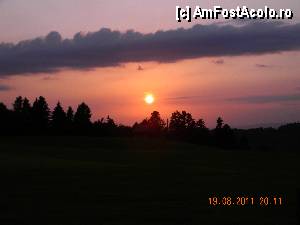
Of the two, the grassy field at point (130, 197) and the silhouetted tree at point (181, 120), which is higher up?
the silhouetted tree at point (181, 120)

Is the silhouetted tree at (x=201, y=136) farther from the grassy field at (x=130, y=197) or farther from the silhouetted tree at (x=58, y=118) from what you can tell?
the grassy field at (x=130, y=197)

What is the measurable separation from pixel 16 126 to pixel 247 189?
7766cm

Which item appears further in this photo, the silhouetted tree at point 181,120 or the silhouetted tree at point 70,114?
the silhouetted tree at point 181,120

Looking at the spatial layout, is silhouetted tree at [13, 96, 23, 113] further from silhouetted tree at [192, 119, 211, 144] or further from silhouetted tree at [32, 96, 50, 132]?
silhouetted tree at [192, 119, 211, 144]

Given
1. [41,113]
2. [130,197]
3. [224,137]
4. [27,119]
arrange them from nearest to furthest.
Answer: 1. [130,197]
2. [27,119]
3. [41,113]
4. [224,137]

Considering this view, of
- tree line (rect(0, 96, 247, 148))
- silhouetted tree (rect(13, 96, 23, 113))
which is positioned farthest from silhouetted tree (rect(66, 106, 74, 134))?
silhouetted tree (rect(13, 96, 23, 113))

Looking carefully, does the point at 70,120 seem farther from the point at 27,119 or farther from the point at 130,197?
the point at 130,197

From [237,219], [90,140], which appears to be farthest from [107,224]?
[90,140]

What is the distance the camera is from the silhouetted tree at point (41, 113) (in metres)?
106

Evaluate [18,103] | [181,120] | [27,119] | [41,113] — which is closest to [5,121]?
[27,119]

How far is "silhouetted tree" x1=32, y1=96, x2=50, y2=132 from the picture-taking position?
106 m

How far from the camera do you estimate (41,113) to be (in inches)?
4311

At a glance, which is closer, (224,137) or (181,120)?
(224,137)

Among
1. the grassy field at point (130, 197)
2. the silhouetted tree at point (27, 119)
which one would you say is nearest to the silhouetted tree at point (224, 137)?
the silhouetted tree at point (27, 119)
